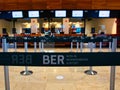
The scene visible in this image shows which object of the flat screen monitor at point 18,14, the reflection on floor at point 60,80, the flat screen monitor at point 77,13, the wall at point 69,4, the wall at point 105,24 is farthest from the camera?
the wall at point 105,24

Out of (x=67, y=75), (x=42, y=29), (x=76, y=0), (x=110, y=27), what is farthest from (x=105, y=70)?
(x=42, y=29)

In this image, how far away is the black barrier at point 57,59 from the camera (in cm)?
255

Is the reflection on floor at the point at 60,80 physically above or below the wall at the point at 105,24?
below

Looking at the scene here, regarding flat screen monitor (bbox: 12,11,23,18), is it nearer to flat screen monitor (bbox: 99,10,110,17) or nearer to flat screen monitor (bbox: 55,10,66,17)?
flat screen monitor (bbox: 55,10,66,17)

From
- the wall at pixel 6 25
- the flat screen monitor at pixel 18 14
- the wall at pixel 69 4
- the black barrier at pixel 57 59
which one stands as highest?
the wall at pixel 69 4

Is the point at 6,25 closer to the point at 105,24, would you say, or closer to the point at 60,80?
the point at 105,24

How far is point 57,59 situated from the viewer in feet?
8.41

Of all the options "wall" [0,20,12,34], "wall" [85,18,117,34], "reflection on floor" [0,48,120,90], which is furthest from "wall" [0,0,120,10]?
"reflection on floor" [0,48,120,90]

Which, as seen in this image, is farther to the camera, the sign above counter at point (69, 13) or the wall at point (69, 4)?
the sign above counter at point (69, 13)

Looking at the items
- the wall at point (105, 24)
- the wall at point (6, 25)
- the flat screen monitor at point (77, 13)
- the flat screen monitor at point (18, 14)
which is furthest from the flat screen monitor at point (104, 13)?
the wall at point (6, 25)

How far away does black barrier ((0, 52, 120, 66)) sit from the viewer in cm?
255

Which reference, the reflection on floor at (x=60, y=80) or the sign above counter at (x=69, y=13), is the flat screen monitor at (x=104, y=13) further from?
the reflection on floor at (x=60, y=80)

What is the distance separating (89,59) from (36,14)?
322 inches

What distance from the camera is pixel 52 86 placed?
4.53 m
